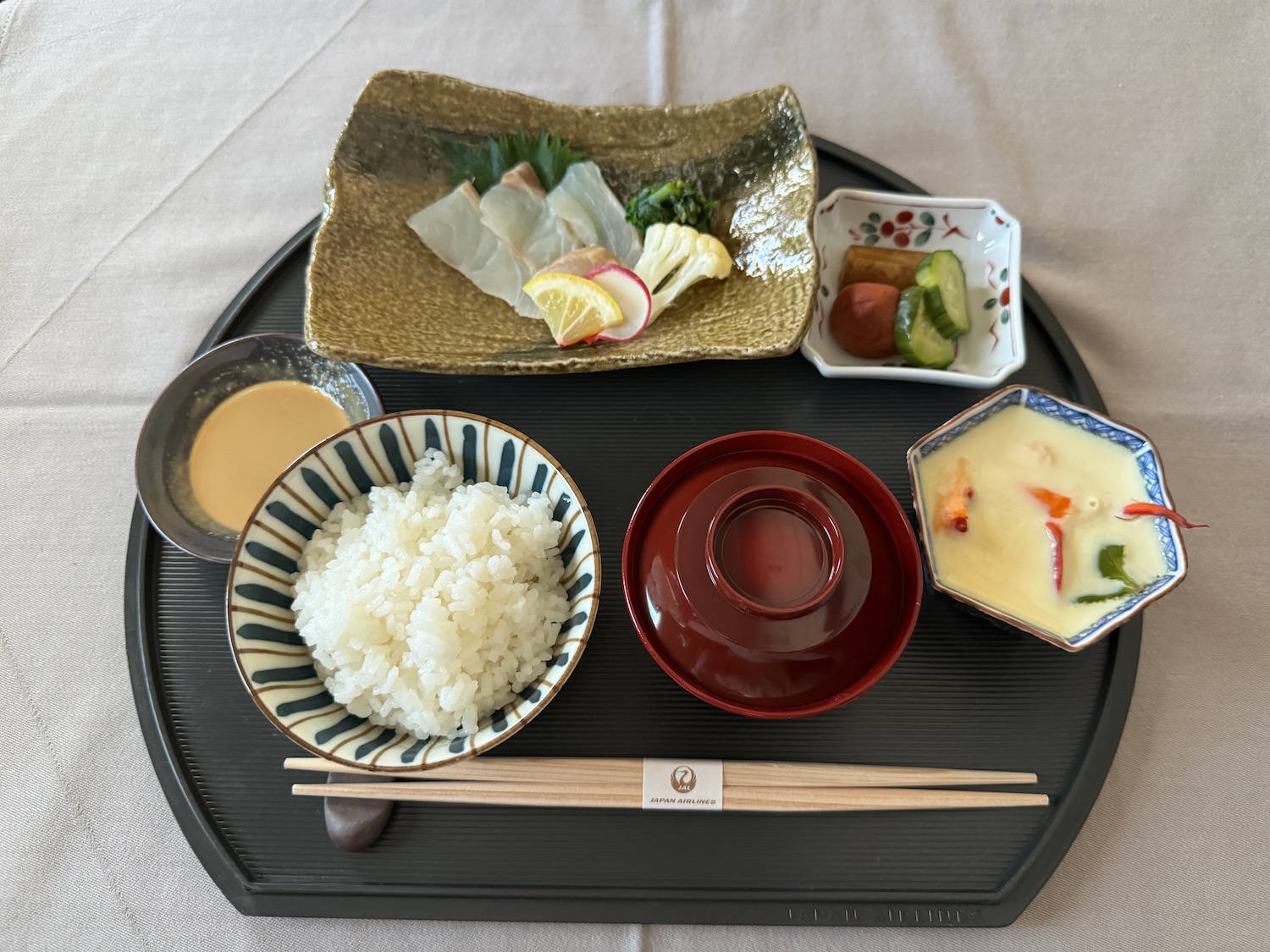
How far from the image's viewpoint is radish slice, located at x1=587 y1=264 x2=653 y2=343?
161 cm

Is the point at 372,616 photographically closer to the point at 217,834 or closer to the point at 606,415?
the point at 217,834

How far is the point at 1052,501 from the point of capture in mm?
1367

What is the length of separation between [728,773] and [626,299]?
105cm

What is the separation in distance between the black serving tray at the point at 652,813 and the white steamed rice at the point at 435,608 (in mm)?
226

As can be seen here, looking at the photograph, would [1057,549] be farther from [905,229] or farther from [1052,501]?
[905,229]


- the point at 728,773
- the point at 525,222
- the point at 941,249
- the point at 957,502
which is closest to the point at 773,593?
the point at 728,773

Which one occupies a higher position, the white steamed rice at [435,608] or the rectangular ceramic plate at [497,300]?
the rectangular ceramic plate at [497,300]

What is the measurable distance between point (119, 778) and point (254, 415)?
A: 0.78 m

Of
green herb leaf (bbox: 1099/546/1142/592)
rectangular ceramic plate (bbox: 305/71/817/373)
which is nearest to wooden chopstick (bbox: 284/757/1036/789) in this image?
green herb leaf (bbox: 1099/546/1142/592)

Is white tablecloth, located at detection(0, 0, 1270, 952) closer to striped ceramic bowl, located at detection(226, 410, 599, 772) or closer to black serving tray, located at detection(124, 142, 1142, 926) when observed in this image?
black serving tray, located at detection(124, 142, 1142, 926)

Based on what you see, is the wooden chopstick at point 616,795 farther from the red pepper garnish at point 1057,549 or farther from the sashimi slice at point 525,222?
the sashimi slice at point 525,222

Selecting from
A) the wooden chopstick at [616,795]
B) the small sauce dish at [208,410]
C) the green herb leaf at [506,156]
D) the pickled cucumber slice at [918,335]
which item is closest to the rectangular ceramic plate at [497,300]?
the green herb leaf at [506,156]

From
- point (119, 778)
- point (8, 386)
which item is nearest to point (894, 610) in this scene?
point (119, 778)

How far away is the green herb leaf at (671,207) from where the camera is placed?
169 cm
